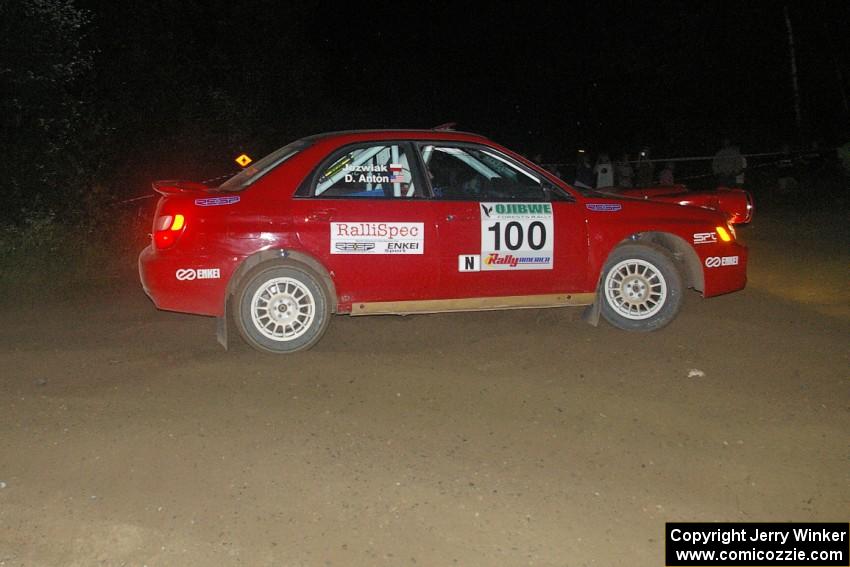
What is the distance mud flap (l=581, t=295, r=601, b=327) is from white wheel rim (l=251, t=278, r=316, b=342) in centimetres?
235

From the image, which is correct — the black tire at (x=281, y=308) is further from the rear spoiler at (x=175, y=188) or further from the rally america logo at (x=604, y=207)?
the rally america logo at (x=604, y=207)

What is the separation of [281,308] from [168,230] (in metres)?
1.02

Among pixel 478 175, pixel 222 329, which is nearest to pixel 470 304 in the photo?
pixel 478 175

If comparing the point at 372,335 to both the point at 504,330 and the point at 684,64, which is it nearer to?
the point at 504,330

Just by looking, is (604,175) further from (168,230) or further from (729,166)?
(168,230)

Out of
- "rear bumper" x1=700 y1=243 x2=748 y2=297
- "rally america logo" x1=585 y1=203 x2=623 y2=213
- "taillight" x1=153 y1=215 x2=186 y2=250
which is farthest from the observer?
"rear bumper" x1=700 y1=243 x2=748 y2=297

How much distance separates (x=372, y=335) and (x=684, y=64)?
83.3 feet

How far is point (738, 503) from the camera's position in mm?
4391

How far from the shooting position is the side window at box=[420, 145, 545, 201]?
7.09 m

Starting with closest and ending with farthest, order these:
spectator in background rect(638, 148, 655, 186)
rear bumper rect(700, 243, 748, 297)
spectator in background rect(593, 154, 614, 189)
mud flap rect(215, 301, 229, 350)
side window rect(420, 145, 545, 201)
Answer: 1. mud flap rect(215, 301, 229, 350)
2. side window rect(420, 145, 545, 201)
3. rear bumper rect(700, 243, 748, 297)
4. spectator in background rect(593, 154, 614, 189)
5. spectator in background rect(638, 148, 655, 186)

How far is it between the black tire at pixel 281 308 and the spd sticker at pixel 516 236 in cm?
134

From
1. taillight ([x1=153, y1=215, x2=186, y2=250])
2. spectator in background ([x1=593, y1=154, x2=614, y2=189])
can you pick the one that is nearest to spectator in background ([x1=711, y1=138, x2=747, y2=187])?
spectator in background ([x1=593, y1=154, x2=614, y2=189])

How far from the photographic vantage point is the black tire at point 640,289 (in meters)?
7.35

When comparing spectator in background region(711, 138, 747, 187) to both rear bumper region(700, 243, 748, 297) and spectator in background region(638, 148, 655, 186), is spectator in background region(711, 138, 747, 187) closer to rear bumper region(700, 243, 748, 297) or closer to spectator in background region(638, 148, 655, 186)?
spectator in background region(638, 148, 655, 186)
